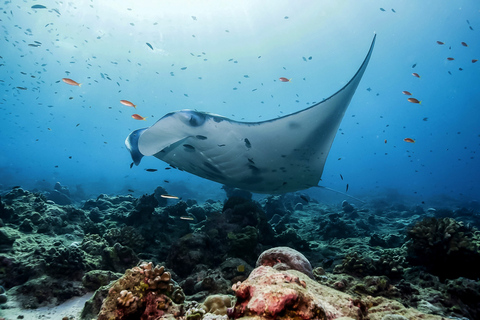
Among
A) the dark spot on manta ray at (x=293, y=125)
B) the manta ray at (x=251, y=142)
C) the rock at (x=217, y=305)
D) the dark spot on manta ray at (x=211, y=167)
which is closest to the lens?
the rock at (x=217, y=305)

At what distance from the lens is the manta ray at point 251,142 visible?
4020 millimetres

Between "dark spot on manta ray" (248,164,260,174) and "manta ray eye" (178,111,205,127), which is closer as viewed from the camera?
"manta ray eye" (178,111,205,127)

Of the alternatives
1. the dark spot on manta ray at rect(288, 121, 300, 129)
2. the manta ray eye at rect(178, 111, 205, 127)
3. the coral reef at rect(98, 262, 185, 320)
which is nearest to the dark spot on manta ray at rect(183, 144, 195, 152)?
the manta ray eye at rect(178, 111, 205, 127)

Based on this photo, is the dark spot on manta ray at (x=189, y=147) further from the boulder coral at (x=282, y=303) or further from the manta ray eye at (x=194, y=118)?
the boulder coral at (x=282, y=303)

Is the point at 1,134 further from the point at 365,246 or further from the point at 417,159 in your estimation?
the point at 417,159

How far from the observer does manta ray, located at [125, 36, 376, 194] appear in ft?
13.2

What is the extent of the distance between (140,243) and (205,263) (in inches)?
73.4

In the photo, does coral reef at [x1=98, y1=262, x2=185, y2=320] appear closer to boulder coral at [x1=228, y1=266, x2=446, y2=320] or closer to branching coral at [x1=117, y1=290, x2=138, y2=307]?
branching coral at [x1=117, y1=290, x2=138, y2=307]

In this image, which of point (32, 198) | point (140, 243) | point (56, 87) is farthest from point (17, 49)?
point (140, 243)

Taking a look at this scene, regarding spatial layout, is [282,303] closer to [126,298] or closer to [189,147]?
[126,298]

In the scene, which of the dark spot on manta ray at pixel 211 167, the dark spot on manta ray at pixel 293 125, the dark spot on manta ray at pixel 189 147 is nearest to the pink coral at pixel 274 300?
the dark spot on manta ray at pixel 293 125

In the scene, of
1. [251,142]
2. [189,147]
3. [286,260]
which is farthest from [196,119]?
[286,260]

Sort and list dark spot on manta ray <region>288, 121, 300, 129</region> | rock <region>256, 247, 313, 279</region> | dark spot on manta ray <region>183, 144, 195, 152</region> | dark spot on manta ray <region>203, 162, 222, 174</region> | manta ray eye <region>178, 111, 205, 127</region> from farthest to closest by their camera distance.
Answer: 1. dark spot on manta ray <region>203, 162, 222, 174</region>
2. dark spot on manta ray <region>183, 144, 195, 152</region>
3. dark spot on manta ray <region>288, 121, 300, 129</region>
4. manta ray eye <region>178, 111, 205, 127</region>
5. rock <region>256, 247, 313, 279</region>

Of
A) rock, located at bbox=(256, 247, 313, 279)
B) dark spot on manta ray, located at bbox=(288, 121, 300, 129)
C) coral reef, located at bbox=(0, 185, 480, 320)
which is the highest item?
dark spot on manta ray, located at bbox=(288, 121, 300, 129)
